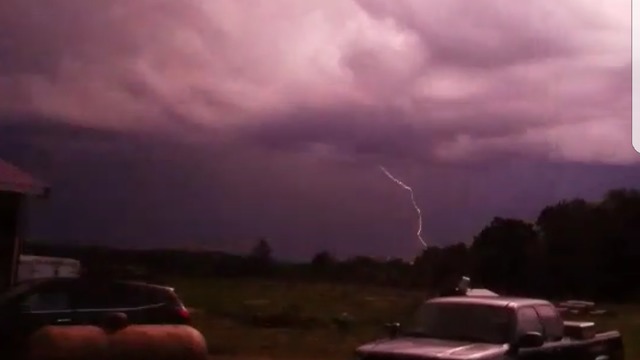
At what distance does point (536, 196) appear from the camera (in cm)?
960

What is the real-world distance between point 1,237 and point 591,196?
5.49 meters

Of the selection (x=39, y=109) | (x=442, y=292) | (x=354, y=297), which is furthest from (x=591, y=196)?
(x=39, y=109)

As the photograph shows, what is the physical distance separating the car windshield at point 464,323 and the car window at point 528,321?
0.12m

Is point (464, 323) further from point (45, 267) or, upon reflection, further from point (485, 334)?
point (45, 267)

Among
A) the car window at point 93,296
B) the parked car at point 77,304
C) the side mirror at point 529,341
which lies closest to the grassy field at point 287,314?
the parked car at point 77,304

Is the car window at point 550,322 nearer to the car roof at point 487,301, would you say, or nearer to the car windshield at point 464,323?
the car roof at point 487,301

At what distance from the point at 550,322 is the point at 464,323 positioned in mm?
946

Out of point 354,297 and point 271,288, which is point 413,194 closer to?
point 354,297

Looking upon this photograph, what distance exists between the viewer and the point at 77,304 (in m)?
7.09

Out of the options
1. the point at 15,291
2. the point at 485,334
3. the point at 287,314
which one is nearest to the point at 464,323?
the point at 485,334

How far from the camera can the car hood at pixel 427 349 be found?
759 centimetres

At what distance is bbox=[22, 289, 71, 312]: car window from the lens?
22.7ft

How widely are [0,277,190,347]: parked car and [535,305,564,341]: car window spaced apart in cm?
317

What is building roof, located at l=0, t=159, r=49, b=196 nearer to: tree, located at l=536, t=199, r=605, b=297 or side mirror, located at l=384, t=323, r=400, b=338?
side mirror, located at l=384, t=323, r=400, b=338
